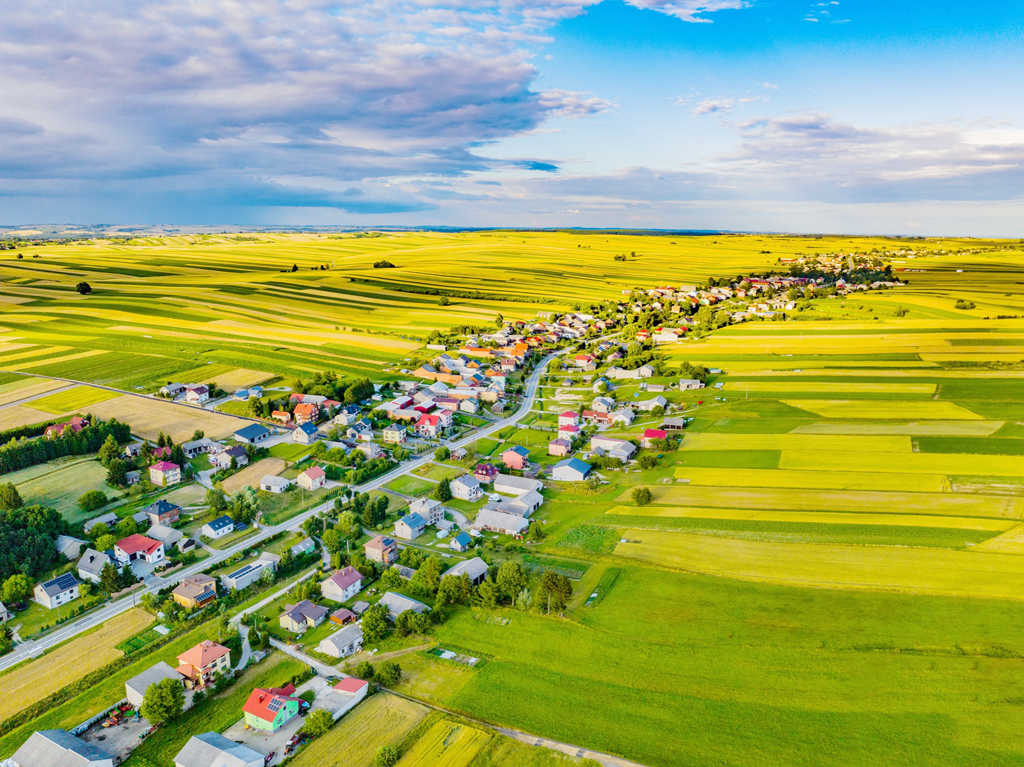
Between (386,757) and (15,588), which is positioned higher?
(15,588)

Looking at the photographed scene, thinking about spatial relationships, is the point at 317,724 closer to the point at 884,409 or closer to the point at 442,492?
the point at 442,492

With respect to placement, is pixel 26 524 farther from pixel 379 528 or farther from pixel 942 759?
pixel 942 759

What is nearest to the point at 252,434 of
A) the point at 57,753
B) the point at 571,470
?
the point at 571,470

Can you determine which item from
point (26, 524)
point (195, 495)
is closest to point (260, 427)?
point (195, 495)

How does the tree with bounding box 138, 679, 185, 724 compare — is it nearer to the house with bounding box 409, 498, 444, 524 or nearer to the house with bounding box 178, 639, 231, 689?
the house with bounding box 178, 639, 231, 689

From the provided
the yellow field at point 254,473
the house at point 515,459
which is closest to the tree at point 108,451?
the yellow field at point 254,473
